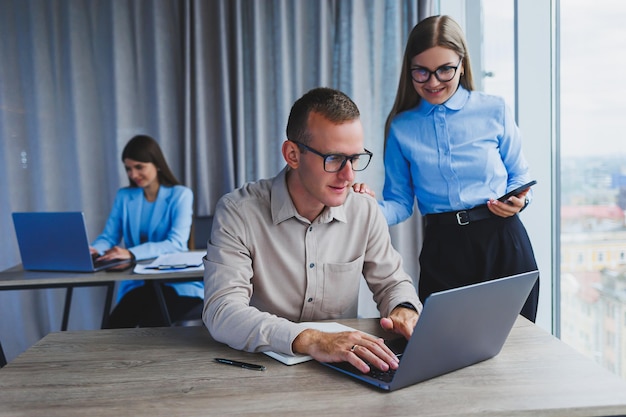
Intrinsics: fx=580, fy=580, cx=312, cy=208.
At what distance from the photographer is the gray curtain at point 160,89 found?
398cm

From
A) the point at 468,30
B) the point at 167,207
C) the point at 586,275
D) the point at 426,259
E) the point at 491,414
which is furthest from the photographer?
the point at 468,30

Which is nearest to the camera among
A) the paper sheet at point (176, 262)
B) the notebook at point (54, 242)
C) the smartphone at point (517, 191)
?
the smartphone at point (517, 191)

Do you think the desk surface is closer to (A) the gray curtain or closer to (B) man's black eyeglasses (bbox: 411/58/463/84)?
(B) man's black eyeglasses (bbox: 411/58/463/84)

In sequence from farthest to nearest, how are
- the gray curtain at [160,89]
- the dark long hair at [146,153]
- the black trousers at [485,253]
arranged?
the gray curtain at [160,89], the dark long hair at [146,153], the black trousers at [485,253]

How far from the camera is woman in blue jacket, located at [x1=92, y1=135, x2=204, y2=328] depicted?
2885mm

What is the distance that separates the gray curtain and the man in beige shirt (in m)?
2.33

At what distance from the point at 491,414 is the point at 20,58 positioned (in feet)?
13.3

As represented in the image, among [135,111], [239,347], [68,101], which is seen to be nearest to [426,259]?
[239,347]

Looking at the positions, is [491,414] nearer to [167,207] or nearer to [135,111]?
[167,207]

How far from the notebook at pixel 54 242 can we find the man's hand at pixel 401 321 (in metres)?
1.45

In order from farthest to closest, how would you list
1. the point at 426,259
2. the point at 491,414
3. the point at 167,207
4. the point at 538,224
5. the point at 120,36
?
the point at 120,36 < the point at 167,207 < the point at 538,224 < the point at 426,259 < the point at 491,414

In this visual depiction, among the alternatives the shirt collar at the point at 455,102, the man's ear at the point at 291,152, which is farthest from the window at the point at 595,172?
the man's ear at the point at 291,152

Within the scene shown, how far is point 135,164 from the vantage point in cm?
320

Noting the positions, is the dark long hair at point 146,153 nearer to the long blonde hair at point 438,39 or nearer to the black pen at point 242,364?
the long blonde hair at point 438,39
